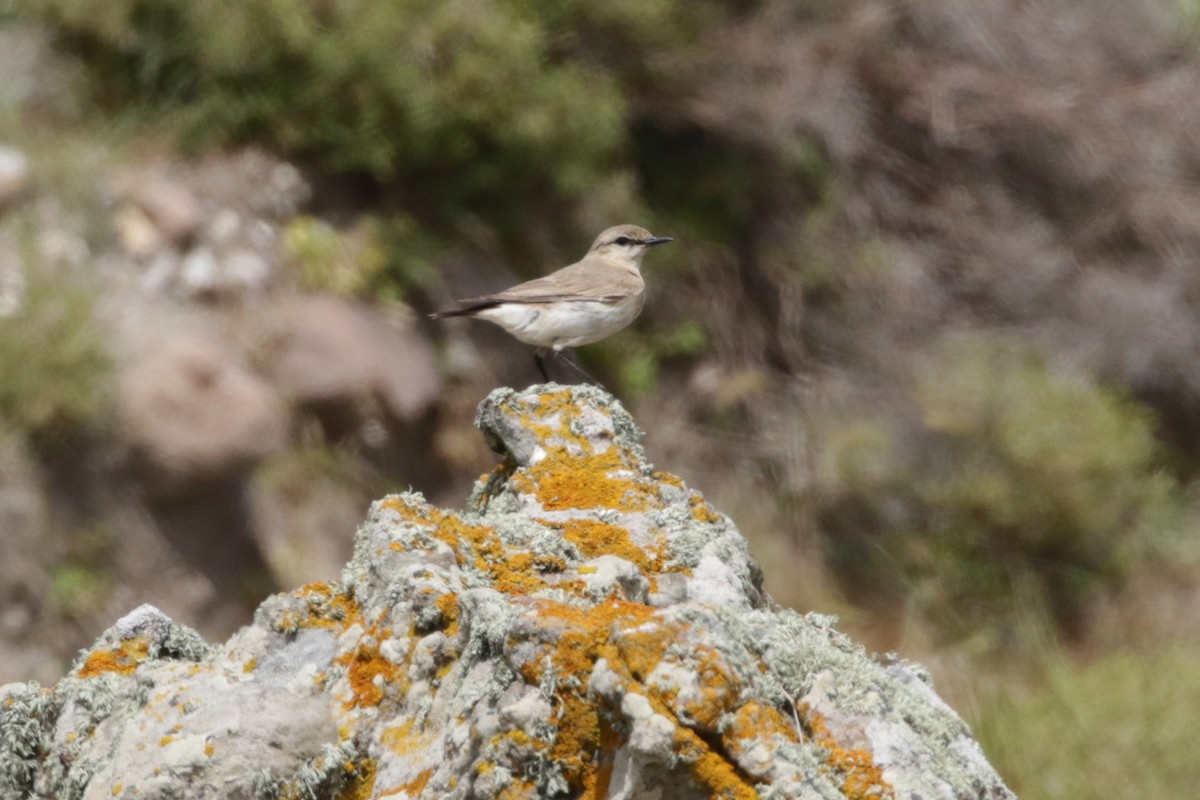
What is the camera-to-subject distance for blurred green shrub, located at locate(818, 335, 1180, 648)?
38.6ft

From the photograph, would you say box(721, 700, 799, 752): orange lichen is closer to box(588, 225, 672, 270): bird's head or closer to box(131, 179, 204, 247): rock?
box(588, 225, 672, 270): bird's head

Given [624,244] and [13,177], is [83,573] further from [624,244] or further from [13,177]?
[624,244]

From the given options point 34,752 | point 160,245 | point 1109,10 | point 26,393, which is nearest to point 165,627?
point 34,752

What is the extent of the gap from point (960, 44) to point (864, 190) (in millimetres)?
1521

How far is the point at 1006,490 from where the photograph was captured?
11852mm

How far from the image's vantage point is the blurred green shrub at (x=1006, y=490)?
11758 mm

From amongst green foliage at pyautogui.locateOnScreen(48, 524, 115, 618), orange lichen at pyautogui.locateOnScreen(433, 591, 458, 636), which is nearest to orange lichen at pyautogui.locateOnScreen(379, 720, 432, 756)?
orange lichen at pyautogui.locateOnScreen(433, 591, 458, 636)

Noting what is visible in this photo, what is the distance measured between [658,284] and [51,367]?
5479mm

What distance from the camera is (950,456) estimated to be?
12.3 metres

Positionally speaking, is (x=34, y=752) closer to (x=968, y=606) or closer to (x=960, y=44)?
(x=968, y=606)

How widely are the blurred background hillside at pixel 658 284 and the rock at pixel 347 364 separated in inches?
1.2

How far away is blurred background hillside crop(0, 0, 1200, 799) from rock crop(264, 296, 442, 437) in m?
0.03

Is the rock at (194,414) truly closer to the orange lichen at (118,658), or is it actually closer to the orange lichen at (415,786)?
the orange lichen at (118,658)

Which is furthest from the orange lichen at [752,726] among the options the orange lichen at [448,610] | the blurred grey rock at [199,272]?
the blurred grey rock at [199,272]
